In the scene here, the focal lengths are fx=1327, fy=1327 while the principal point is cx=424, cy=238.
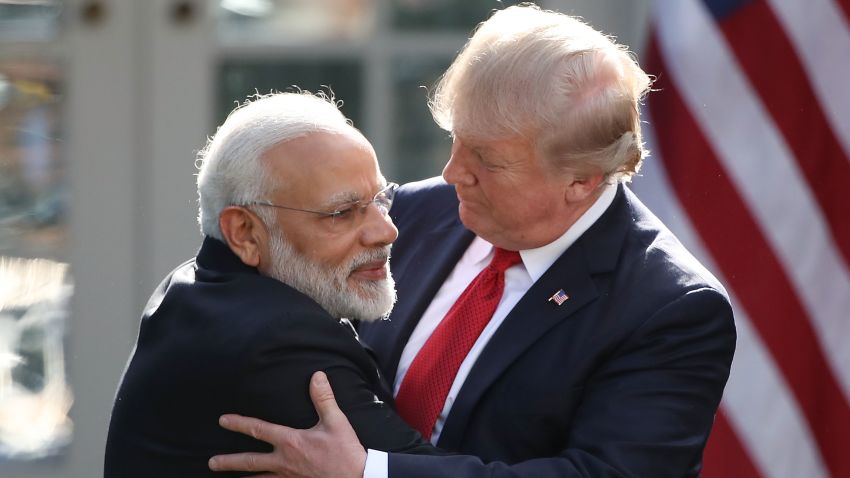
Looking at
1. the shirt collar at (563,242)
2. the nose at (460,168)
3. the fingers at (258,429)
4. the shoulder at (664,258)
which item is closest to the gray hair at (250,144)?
the nose at (460,168)

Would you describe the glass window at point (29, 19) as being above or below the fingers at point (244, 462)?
above

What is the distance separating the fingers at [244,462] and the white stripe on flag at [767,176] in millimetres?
1881

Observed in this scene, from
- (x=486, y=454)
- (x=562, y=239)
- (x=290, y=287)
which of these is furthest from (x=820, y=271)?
(x=290, y=287)

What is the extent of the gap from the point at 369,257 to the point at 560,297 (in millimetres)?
362

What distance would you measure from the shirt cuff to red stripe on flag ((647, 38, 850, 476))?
1693 millimetres

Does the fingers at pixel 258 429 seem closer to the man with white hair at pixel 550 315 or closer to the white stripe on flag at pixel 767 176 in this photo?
the man with white hair at pixel 550 315

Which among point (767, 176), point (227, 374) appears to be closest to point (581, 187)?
point (227, 374)

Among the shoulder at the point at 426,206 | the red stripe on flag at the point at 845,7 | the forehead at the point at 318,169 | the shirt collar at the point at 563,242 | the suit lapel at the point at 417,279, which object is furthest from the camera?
the red stripe on flag at the point at 845,7

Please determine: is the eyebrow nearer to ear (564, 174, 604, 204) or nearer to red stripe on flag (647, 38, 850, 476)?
ear (564, 174, 604, 204)

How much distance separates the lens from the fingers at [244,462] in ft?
7.34

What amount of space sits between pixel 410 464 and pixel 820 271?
1825 mm

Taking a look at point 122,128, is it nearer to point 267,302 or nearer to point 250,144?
point 250,144

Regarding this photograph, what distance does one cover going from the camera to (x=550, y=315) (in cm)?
245

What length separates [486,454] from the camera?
2.42 metres
